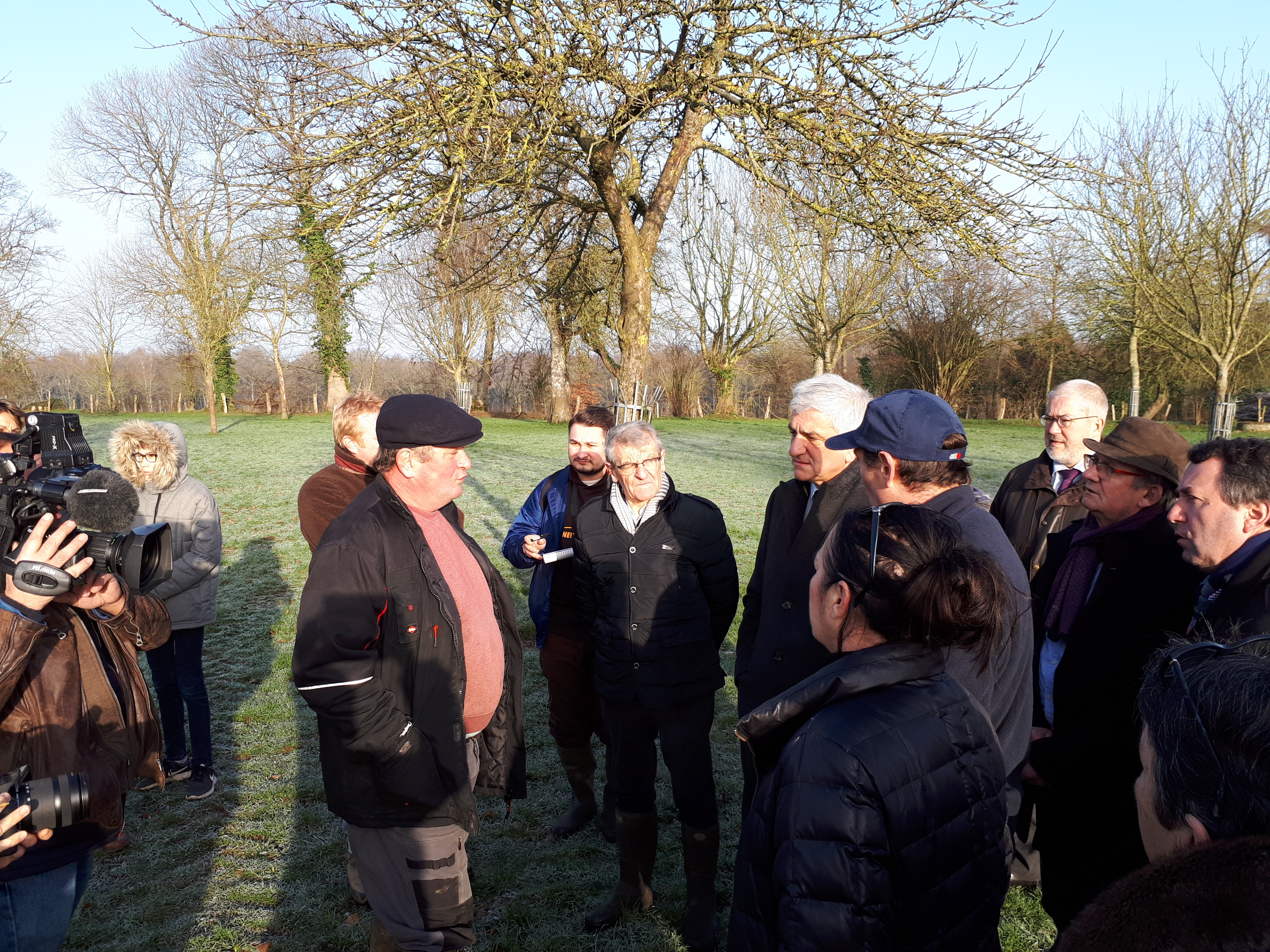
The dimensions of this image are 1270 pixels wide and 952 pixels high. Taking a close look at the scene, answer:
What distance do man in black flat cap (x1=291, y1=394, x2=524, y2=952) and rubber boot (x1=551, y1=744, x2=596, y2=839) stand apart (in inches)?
59.0

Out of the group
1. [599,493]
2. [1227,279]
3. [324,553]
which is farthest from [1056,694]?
[1227,279]

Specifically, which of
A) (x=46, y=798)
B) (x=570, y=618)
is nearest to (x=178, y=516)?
(x=570, y=618)

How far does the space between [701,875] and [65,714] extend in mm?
2312

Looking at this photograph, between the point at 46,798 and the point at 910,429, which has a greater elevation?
the point at 910,429

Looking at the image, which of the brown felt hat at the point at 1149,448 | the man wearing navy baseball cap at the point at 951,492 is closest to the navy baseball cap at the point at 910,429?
the man wearing navy baseball cap at the point at 951,492

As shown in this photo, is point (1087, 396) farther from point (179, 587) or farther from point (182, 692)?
point (182, 692)

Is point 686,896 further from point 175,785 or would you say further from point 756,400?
point 756,400

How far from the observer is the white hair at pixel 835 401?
2.97 meters

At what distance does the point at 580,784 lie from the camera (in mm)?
4086

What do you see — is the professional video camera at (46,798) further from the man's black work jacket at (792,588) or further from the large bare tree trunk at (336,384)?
the large bare tree trunk at (336,384)

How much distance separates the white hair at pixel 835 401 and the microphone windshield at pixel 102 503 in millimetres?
2136

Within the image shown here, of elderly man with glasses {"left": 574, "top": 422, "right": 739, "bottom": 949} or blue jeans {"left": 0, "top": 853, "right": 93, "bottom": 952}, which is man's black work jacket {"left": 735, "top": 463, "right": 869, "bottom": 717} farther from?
blue jeans {"left": 0, "top": 853, "right": 93, "bottom": 952}

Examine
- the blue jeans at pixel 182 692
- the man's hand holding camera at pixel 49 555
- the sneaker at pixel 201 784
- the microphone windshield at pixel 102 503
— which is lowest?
the sneaker at pixel 201 784

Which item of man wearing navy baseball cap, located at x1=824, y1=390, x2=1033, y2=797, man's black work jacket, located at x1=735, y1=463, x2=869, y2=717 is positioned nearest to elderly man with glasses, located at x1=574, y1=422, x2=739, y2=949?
man's black work jacket, located at x1=735, y1=463, x2=869, y2=717
